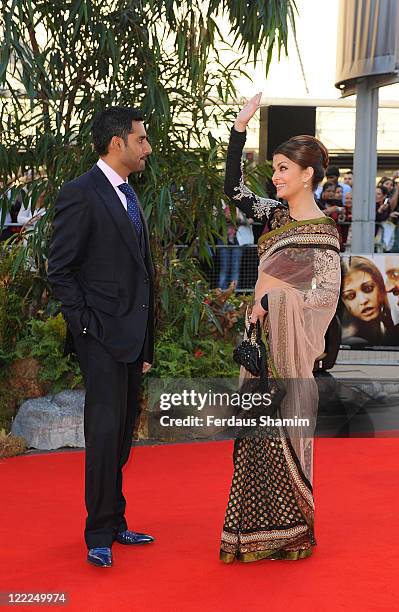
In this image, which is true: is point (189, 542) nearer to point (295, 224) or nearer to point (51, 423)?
point (295, 224)

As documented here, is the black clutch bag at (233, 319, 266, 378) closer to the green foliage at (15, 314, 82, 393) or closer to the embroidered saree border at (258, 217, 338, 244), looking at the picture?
the embroidered saree border at (258, 217, 338, 244)

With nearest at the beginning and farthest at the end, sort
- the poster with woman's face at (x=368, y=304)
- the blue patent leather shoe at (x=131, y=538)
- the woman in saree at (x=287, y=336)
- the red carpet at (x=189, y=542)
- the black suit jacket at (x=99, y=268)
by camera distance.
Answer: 1. the red carpet at (x=189, y=542)
2. the black suit jacket at (x=99, y=268)
3. the woman in saree at (x=287, y=336)
4. the blue patent leather shoe at (x=131, y=538)
5. the poster with woman's face at (x=368, y=304)

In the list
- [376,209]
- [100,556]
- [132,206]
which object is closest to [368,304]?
[376,209]

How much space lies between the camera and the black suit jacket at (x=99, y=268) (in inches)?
150

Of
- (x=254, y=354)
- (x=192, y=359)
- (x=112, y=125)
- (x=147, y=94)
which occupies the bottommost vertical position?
(x=192, y=359)

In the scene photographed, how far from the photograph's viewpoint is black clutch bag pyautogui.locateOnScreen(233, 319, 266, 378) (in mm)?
3938

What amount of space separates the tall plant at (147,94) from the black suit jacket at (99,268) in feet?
7.64

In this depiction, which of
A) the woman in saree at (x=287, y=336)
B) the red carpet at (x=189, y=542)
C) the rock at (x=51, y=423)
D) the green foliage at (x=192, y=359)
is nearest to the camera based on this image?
the red carpet at (x=189, y=542)

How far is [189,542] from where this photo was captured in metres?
4.20

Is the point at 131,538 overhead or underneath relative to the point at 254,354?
underneath

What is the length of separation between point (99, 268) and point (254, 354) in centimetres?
A: 69

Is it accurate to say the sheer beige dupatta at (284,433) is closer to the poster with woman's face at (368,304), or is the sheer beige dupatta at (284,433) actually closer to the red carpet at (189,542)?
the red carpet at (189,542)

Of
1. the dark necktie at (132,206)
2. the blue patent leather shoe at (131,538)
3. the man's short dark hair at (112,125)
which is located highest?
the man's short dark hair at (112,125)

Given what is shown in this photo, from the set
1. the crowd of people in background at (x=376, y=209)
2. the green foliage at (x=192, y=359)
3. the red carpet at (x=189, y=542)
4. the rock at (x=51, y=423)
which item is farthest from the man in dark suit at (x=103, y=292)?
the crowd of people in background at (x=376, y=209)
